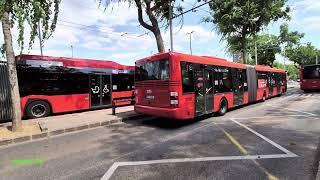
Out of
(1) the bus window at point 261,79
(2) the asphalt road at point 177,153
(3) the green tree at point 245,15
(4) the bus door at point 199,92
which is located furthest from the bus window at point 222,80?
(3) the green tree at point 245,15

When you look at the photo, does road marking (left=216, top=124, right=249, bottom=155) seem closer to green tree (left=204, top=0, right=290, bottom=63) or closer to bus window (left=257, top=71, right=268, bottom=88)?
bus window (left=257, top=71, right=268, bottom=88)

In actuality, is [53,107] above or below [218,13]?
below

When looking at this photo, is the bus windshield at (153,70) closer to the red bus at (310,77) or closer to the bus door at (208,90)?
the bus door at (208,90)

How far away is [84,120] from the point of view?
12398 millimetres

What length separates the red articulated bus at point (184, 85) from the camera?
34.9 ft

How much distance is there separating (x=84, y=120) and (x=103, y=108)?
506 cm

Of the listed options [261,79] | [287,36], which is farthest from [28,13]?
[287,36]

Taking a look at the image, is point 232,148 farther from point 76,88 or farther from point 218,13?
point 218,13

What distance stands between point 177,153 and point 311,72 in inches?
1058

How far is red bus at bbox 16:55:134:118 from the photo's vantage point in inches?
539

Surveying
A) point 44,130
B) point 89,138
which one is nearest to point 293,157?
point 89,138

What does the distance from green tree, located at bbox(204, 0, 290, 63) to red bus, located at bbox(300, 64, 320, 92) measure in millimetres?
6189

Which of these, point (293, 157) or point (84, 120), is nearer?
point (293, 157)

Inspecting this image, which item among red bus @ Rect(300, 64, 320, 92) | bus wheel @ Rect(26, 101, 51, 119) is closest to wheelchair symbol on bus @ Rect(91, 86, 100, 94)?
bus wheel @ Rect(26, 101, 51, 119)
